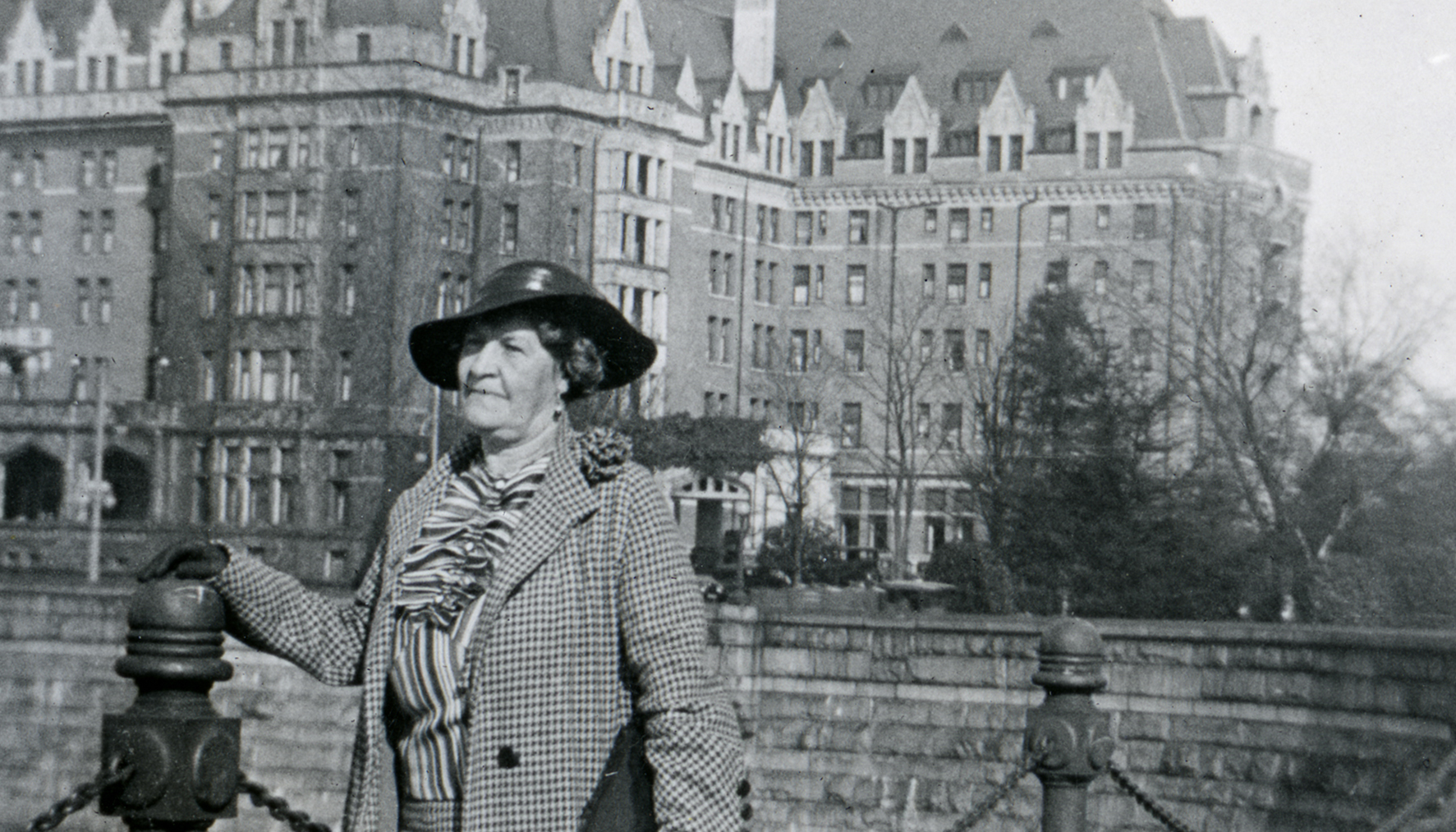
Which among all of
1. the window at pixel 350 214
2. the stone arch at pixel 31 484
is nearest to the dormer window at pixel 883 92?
the window at pixel 350 214

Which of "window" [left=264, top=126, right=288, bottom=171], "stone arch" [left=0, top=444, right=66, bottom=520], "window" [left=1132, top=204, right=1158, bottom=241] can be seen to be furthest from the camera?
"window" [left=1132, top=204, right=1158, bottom=241]

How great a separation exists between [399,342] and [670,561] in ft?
190

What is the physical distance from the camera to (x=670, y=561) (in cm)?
482

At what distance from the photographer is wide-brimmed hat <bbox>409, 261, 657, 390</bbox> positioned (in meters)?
5.01

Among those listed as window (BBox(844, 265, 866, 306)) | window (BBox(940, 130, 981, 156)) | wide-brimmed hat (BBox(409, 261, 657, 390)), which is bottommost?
wide-brimmed hat (BBox(409, 261, 657, 390))

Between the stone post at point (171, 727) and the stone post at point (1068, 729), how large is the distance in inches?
145

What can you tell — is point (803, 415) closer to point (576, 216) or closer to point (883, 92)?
point (576, 216)

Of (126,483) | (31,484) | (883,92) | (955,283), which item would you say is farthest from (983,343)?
(31,484)

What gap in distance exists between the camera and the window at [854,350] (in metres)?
76.8

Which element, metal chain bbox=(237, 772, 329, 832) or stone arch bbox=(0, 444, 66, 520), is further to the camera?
stone arch bbox=(0, 444, 66, 520)

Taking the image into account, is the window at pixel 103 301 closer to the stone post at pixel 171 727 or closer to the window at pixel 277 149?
the window at pixel 277 149

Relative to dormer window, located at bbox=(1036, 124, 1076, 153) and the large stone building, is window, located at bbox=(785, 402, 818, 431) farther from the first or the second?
dormer window, located at bbox=(1036, 124, 1076, 153)

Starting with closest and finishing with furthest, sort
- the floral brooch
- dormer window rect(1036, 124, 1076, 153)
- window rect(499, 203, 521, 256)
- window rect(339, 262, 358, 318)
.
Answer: the floral brooch
window rect(339, 262, 358, 318)
window rect(499, 203, 521, 256)
dormer window rect(1036, 124, 1076, 153)

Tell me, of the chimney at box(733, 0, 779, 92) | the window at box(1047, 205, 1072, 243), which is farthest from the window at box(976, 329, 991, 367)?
the chimney at box(733, 0, 779, 92)
